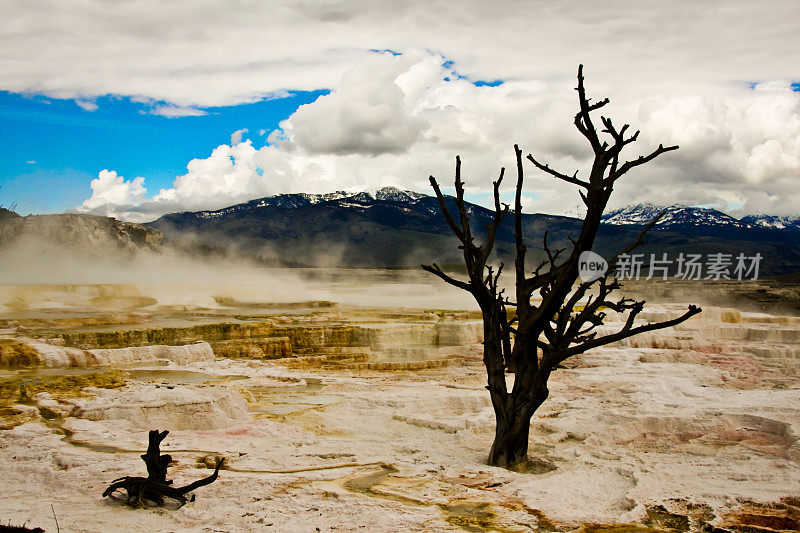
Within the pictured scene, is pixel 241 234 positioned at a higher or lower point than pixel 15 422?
higher

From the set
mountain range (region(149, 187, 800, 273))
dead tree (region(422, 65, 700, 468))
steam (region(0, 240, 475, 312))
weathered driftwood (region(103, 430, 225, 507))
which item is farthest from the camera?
mountain range (region(149, 187, 800, 273))

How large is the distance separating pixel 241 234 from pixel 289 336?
148m

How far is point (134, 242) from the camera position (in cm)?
7069

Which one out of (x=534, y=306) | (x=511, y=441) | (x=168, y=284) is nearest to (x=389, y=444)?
(x=511, y=441)

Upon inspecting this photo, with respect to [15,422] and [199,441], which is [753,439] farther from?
[15,422]

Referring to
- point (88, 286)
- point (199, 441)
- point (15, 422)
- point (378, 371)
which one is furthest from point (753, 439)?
point (88, 286)

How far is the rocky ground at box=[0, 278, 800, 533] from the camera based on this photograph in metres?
4.65

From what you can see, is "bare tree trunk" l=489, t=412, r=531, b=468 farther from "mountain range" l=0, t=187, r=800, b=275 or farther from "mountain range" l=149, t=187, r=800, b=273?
"mountain range" l=149, t=187, r=800, b=273

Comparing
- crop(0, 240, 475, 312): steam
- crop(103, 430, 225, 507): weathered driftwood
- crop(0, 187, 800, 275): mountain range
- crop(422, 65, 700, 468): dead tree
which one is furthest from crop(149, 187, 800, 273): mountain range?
crop(103, 430, 225, 507): weathered driftwood

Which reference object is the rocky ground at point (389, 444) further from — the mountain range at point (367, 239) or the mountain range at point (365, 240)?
the mountain range at point (367, 239)

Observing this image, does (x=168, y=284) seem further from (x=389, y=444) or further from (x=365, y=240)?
(x=365, y=240)

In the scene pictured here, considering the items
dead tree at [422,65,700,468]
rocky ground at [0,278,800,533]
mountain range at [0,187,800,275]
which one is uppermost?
mountain range at [0,187,800,275]

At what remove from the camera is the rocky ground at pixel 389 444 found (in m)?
4.65

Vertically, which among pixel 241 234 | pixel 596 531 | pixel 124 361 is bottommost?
pixel 124 361
